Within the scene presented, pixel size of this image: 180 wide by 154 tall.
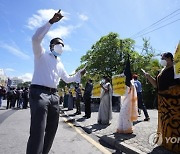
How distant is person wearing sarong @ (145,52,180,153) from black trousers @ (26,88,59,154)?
247cm

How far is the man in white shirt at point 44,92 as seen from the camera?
12.9 feet

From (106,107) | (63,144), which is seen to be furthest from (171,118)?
(106,107)

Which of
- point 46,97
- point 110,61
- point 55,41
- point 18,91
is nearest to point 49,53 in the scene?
point 55,41

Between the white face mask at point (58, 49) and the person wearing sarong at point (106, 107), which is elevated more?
the white face mask at point (58, 49)

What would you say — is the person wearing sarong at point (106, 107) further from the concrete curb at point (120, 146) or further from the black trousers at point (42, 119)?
the black trousers at point (42, 119)

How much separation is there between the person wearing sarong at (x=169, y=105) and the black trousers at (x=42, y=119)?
2472 millimetres

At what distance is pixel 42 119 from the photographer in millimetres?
3965

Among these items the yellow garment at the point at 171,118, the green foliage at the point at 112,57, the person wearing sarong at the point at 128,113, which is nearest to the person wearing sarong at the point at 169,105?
the yellow garment at the point at 171,118

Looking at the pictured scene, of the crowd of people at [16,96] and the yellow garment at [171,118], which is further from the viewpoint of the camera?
the crowd of people at [16,96]

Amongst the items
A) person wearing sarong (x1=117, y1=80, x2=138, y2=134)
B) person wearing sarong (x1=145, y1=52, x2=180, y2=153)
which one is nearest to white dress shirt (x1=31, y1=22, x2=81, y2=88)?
person wearing sarong (x1=145, y1=52, x2=180, y2=153)

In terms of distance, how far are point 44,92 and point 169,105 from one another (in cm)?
273

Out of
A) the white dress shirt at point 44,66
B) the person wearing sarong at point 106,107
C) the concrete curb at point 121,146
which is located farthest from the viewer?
the person wearing sarong at point 106,107

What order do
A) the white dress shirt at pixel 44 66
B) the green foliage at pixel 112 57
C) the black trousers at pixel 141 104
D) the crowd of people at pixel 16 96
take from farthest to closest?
the green foliage at pixel 112 57
the crowd of people at pixel 16 96
the black trousers at pixel 141 104
the white dress shirt at pixel 44 66

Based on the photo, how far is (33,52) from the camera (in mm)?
4148
